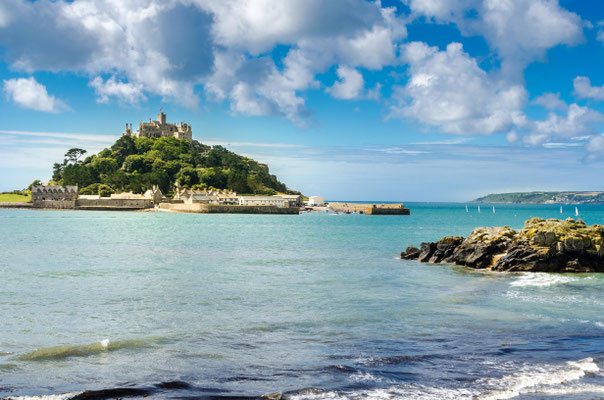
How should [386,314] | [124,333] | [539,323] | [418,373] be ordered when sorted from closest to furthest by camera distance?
[418,373], [124,333], [539,323], [386,314]

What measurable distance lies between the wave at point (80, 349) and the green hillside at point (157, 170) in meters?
122

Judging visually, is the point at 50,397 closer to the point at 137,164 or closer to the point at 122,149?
the point at 137,164

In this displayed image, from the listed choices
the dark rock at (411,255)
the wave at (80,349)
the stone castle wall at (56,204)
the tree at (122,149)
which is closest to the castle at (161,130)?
the tree at (122,149)

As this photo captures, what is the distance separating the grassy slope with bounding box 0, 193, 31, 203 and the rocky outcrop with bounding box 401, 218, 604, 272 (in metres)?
122

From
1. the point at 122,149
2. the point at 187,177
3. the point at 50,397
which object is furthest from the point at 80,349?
the point at 122,149

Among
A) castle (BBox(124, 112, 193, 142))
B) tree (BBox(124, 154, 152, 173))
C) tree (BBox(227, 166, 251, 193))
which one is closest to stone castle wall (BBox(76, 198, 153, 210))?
tree (BBox(124, 154, 152, 173))

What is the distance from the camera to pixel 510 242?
1059 inches

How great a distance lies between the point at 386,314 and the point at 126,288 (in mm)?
9314

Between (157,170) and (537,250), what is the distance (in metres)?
121

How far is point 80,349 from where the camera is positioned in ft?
35.9

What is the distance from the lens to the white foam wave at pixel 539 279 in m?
20.6

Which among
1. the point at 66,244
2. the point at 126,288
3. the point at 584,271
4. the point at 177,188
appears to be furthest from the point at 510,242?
the point at 177,188

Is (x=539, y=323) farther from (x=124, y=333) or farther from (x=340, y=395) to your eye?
(x=124, y=333)

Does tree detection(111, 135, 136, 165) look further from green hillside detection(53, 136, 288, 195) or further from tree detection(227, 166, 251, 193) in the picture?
tree detection(227, 166, 251, 193)
